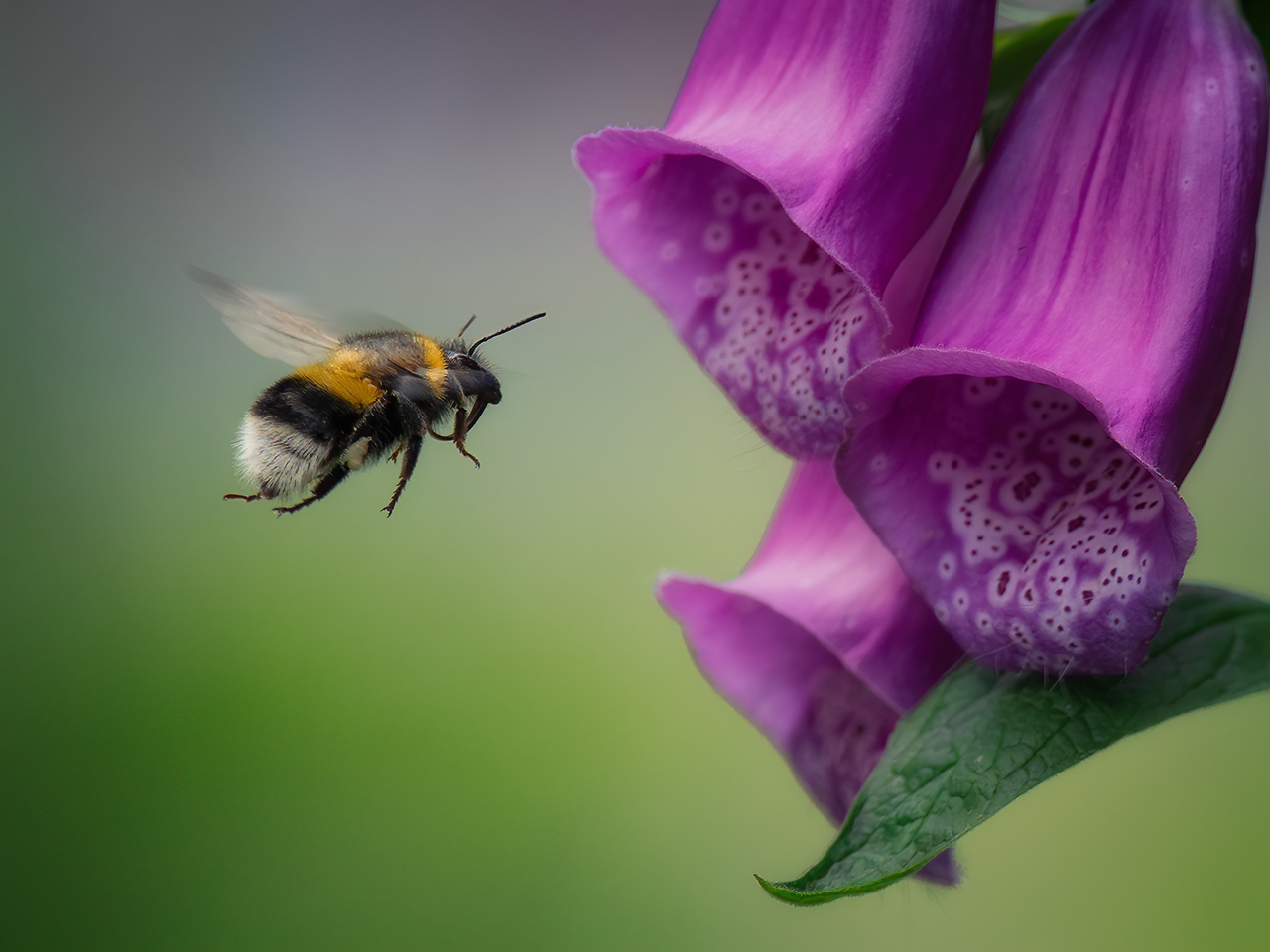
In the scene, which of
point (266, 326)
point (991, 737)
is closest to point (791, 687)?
point (991, 737)

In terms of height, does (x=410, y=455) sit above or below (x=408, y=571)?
above

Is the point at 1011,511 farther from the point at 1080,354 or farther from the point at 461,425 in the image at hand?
the point at 461,425

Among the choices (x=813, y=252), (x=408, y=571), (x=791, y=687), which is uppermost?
(x=813, y=252)

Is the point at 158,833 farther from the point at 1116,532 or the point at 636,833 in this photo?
the point at 1116,532

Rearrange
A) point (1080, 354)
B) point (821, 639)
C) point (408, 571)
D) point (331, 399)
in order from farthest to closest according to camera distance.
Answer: point (408, 571), point (331, 399), point (821, 639), point (1080, 354)

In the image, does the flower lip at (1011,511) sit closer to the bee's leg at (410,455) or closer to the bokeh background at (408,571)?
the bee's leg at (410,455)
